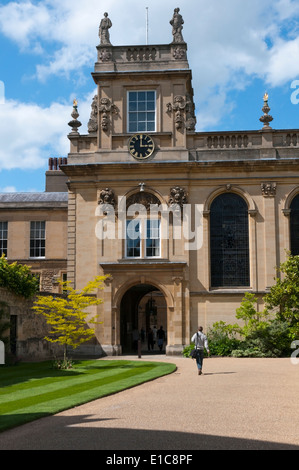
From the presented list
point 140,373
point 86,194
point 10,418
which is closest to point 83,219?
point 86,194

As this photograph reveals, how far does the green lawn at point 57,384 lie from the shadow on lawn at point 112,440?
2.82 ft

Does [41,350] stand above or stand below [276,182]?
below

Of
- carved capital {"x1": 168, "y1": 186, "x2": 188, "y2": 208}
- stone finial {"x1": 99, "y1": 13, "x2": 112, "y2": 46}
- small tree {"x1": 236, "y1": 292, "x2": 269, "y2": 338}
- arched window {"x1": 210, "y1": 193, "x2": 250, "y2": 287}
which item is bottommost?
small tree {"x1": 236, "y1": 292, "x2": 269, "y2": 338}

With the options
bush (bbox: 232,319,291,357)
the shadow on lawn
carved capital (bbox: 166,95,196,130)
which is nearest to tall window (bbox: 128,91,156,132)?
carved capital (bbox: 166,95,196,130)

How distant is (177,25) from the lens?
32125 mm

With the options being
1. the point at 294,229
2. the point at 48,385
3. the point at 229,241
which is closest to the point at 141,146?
the point at 229,241

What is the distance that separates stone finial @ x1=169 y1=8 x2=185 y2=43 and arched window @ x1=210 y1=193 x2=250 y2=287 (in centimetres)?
889

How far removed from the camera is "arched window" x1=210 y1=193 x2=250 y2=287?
3052cm

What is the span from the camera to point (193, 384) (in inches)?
669

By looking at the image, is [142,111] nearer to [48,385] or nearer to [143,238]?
[143,238]

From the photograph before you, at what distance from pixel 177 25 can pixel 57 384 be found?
22332 millimetres

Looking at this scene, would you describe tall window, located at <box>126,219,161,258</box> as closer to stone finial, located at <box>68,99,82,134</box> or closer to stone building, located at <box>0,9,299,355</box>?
stone building, located at <box>0,9,299,355</box>

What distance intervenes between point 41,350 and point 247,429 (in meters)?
18.1
